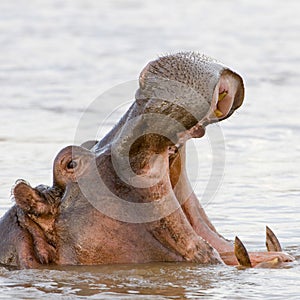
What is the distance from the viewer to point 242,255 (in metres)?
5.99

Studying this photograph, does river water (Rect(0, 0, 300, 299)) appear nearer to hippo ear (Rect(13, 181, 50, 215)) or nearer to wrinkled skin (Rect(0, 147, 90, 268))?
wrinkled skin (Rect(0, 147, 90, 268))

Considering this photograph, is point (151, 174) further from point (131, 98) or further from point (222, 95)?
point (131, 98)

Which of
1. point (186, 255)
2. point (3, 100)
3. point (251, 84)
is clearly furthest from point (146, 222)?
point (251, 84)

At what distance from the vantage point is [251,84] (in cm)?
1274

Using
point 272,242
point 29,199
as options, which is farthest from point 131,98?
point 29,199

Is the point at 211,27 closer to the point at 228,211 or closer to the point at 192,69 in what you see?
the point at 228,211

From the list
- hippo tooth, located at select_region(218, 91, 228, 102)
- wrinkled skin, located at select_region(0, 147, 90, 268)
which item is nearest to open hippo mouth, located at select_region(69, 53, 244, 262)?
hippo tooth, located at select_region(218, 91, 228, 102)

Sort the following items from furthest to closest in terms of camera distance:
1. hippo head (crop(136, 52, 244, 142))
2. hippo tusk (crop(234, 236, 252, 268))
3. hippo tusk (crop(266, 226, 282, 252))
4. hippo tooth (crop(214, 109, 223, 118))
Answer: hippo tusk (crop(266, 226, 282, 252)), hippo tusk (crop(234, 236, 252, 268)), hippo tooth (crop(214, 109, 223, 118)), hippo head (crop(136, 52, 244, 142))

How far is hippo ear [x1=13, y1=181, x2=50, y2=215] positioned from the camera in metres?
5.96

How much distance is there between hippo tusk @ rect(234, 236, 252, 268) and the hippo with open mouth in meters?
0.01

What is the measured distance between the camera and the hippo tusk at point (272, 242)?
6270mm

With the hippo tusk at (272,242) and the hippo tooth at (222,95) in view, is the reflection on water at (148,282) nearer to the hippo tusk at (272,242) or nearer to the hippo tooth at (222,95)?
the hippo tusk at (272,242)

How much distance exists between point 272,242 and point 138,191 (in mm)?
883

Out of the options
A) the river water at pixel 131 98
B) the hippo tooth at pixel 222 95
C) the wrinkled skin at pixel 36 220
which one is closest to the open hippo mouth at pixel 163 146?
the hippo tooth at pixel 222 95
